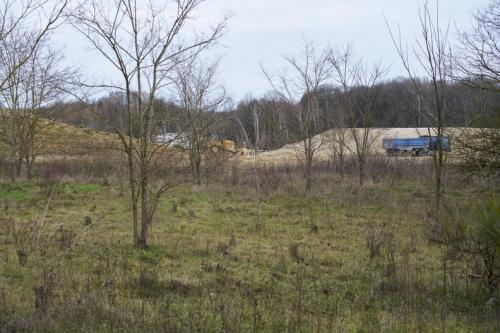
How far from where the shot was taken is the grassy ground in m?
4.37

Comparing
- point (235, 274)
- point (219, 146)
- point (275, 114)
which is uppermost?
point (275, 114)

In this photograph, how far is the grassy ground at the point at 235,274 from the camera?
437 centimetres

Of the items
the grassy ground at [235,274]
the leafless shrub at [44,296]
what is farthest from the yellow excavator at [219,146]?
the leafless shrub at [44,296]

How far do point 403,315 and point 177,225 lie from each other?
7442 millimetres

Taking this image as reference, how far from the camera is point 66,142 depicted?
25266 mm

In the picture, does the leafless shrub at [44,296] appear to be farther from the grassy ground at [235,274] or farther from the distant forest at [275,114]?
the distant forest at [275,114]

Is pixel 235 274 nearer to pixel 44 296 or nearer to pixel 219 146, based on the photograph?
pixel 44 296

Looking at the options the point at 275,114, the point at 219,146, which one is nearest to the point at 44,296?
the point at 219,146

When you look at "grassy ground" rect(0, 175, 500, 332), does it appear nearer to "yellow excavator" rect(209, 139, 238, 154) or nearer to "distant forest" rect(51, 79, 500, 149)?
"yellow excavator" rect(209, 139, 238, 154)

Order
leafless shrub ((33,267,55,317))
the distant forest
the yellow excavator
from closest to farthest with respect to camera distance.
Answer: leafless shrub ((33,267,55,317)) < the distant forest < the yellow excavator

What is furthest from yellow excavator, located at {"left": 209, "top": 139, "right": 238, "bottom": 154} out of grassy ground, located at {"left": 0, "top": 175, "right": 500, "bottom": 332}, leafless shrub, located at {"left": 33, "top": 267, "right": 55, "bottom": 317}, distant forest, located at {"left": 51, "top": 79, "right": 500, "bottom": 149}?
leafless shrub, located at {"left": 33, "top": 267, "right": 55, "bottom": 317}

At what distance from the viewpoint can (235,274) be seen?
692 centimetres

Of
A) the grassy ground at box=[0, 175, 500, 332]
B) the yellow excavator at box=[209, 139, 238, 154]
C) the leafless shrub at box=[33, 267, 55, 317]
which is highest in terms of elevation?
the yellow excavator at box=[209, 139, 238, 154]

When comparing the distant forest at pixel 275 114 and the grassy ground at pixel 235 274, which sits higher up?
the distant forest at pixel 275 114
